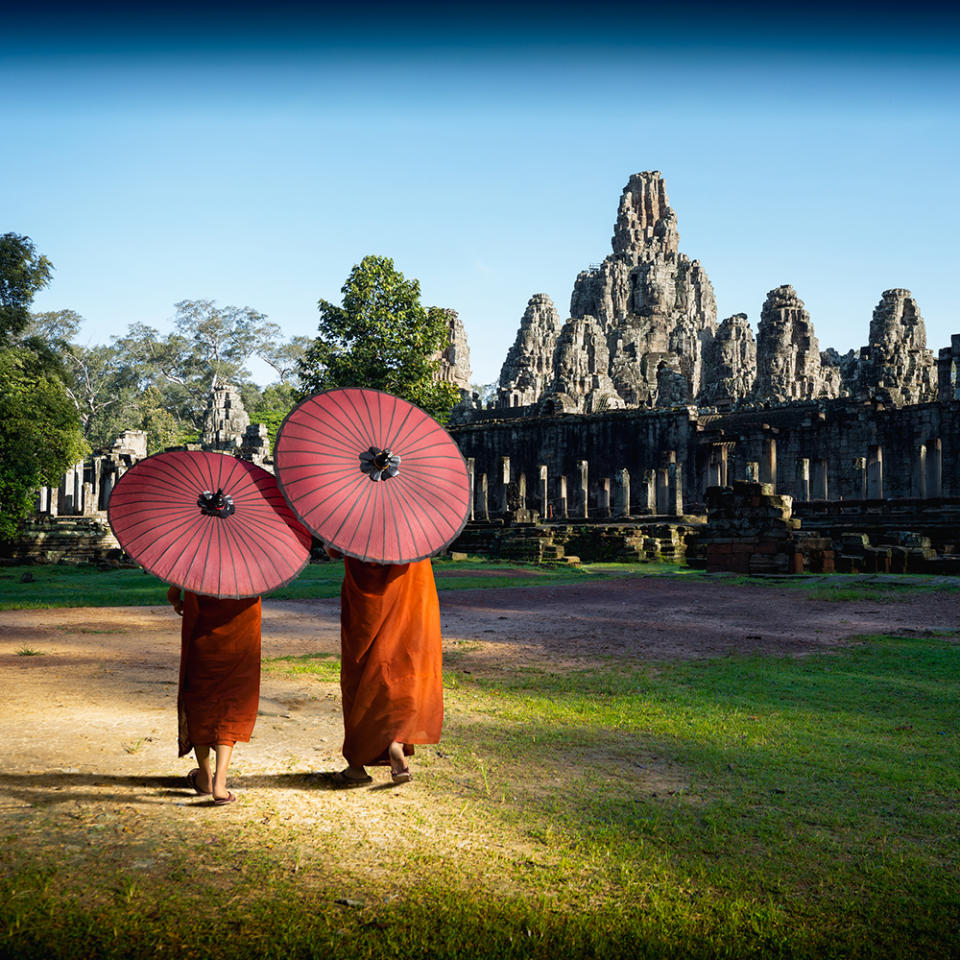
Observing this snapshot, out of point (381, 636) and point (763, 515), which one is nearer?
point (381, 636)

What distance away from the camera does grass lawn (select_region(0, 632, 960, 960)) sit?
252 centimetres

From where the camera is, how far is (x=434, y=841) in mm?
3262

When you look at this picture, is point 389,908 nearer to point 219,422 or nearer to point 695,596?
point 695,596

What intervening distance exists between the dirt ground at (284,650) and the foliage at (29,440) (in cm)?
1023

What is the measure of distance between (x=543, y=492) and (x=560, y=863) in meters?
36.3

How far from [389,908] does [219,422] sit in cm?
3923

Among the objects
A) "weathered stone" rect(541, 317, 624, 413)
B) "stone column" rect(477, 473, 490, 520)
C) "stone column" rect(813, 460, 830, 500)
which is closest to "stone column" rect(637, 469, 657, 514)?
"stone column" rect(813, 460, 830, 500)

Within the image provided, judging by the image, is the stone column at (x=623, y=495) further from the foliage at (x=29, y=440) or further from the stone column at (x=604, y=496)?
the foliage at (x=29, y=440)

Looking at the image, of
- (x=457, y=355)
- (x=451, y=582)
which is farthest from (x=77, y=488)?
(x=457, y=355)

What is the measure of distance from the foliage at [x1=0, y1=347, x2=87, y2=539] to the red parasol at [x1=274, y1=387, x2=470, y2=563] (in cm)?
1946

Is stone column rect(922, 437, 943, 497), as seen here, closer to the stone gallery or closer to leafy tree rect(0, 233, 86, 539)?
the stone gallery

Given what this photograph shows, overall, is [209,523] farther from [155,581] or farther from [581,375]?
[581,375]

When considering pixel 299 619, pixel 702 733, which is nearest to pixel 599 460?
pixel 299 619

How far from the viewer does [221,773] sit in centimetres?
365
